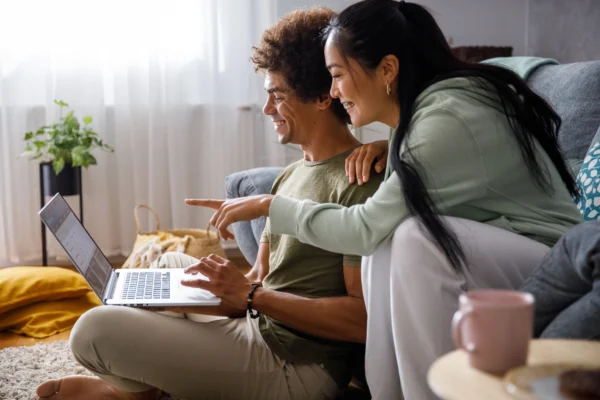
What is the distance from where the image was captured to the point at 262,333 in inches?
64.5

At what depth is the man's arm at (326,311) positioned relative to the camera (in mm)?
1555

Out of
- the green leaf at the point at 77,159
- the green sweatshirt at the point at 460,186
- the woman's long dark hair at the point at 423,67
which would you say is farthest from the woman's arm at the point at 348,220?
the green leaf at the point at 77,159

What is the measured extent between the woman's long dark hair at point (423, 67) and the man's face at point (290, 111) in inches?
11.5

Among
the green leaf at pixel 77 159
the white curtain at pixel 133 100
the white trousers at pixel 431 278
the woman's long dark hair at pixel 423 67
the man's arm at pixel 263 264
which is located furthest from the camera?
the white curtain at pixel 133 100

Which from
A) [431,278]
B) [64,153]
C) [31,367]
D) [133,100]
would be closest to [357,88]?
[431,278]

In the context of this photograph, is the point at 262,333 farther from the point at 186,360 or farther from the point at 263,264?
the point at 263,264

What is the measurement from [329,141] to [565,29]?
2672 millimetres

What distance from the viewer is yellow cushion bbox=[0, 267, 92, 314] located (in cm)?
270

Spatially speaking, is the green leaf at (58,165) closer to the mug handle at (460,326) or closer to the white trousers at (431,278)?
the white trousers at (431,278)

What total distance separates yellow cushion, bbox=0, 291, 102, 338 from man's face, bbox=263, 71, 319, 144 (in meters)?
1.32

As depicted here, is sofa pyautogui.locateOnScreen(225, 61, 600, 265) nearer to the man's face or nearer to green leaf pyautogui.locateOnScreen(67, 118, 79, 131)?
the man's face

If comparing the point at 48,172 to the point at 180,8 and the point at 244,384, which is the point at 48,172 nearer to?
the point at 180,8

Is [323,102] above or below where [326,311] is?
above

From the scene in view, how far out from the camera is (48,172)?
3.37 m
